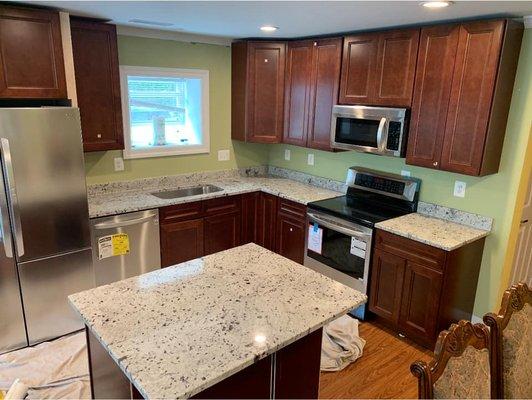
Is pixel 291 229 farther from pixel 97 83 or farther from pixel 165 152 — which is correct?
pixel 97 83

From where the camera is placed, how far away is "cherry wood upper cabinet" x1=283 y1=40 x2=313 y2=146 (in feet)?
12.1

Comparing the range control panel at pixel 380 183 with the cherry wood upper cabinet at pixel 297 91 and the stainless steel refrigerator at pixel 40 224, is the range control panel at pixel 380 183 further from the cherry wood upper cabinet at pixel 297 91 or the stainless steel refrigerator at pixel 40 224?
the stainless steel refrigerator at pixel 40 224

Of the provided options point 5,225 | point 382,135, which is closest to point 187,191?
point 5,225

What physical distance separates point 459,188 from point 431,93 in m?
0.77

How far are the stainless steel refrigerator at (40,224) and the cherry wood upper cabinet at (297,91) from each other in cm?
198

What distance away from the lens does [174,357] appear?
138 centimetres

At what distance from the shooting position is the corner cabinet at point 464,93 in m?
2.54

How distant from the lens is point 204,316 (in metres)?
1.65

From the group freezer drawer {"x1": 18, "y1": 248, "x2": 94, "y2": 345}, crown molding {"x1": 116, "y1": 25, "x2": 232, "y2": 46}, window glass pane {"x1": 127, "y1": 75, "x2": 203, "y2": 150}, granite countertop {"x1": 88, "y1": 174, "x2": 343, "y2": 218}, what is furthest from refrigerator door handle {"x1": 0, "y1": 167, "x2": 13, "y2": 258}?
crown molding {"x1": 116, "y1": 25, "x2": 232, "y2": 46}

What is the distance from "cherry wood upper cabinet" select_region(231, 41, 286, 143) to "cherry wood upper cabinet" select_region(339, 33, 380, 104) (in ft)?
2.41

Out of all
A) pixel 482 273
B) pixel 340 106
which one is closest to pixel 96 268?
pixel 340 106

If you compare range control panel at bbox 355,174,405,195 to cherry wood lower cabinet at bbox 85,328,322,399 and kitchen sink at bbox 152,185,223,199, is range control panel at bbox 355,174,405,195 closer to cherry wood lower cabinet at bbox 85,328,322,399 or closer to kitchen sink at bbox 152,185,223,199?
kitchen sink at bbox 152,185,223,199

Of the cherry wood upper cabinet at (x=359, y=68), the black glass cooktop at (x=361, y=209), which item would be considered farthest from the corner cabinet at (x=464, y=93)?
the black glass cooktop at (x=361, y=209)

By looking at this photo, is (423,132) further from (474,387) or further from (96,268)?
(96,268)
